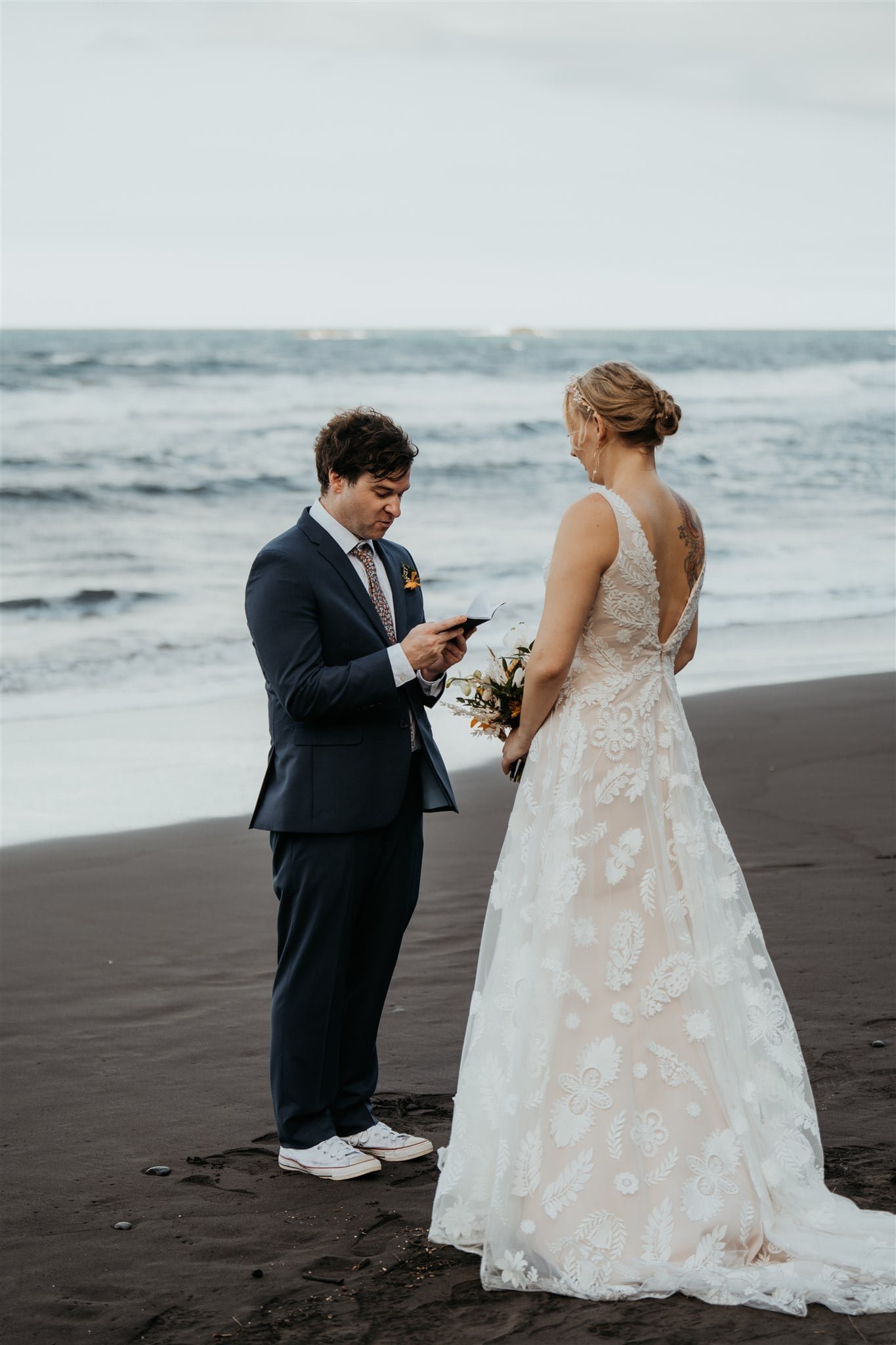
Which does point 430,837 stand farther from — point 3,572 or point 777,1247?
point 3,572

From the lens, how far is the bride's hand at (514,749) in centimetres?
363

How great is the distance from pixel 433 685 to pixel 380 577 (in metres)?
0.34

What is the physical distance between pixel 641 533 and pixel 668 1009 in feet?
3.58

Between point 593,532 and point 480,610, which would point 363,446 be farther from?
point 593,532

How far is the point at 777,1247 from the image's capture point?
3.25m

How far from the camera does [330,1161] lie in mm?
3943

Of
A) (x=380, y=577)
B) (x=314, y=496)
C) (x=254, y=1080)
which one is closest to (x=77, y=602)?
(x=314, y=496)

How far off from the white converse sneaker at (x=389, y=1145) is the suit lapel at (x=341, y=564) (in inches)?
54.1

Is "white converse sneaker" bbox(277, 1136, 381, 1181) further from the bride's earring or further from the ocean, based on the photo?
the ocean

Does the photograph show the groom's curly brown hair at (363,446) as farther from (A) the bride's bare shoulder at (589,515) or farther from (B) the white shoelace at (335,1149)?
(B) the white shoelace at (335,1149)

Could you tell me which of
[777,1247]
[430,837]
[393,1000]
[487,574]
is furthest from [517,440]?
[777,1247]

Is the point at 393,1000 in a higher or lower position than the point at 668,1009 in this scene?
lower

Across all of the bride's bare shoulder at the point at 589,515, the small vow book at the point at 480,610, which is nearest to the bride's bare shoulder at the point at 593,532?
the bride's bare shoulder at the point at 589,515

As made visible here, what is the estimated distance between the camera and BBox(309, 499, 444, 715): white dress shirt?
12.4 ft
